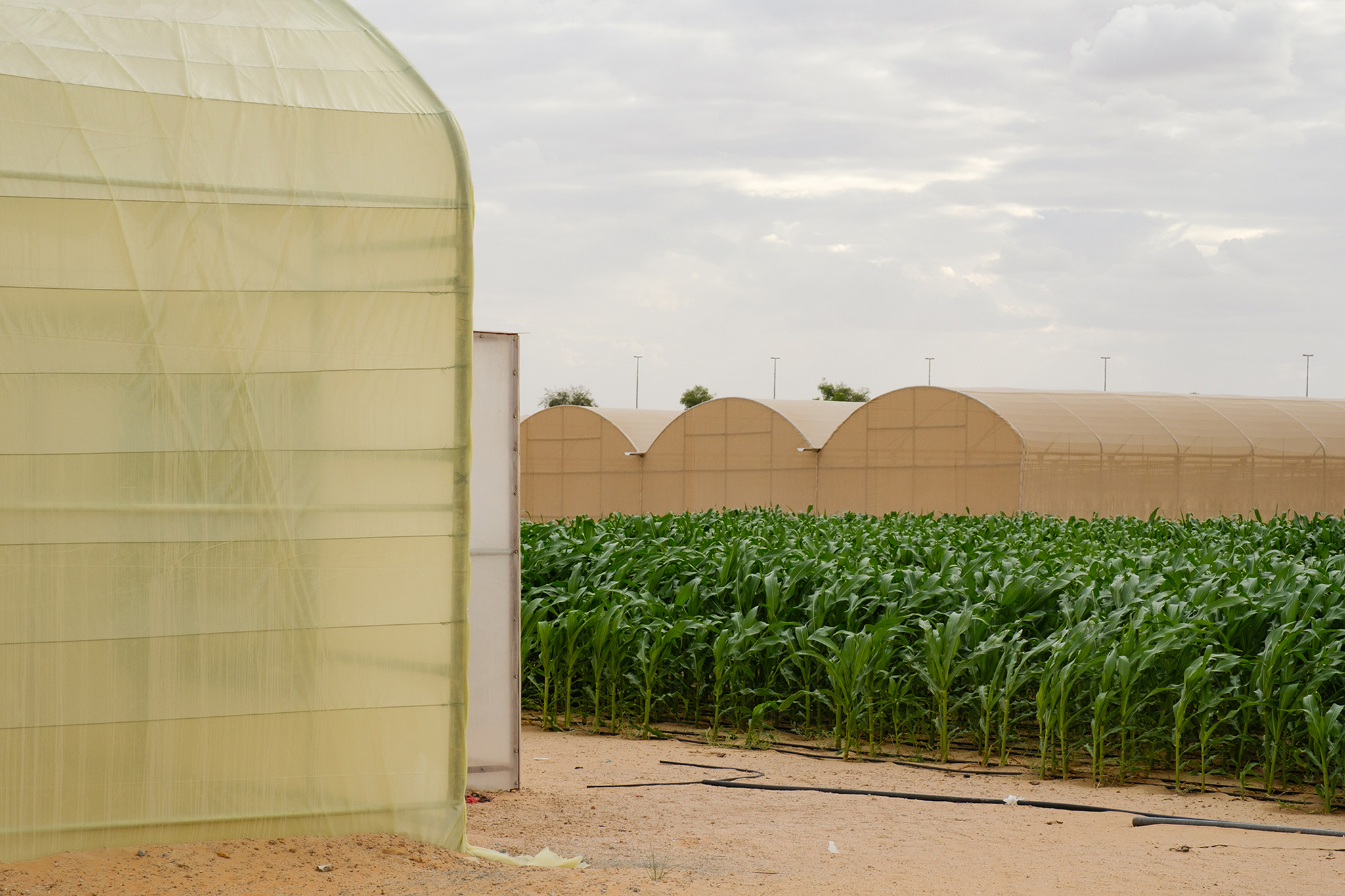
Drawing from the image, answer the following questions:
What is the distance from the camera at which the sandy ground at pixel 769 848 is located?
12.1 ft

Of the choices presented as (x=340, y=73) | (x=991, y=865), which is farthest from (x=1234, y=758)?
(x=340, y=73)

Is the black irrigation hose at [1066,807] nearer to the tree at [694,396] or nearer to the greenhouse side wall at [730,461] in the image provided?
the greenhouse side wall at [730,461]

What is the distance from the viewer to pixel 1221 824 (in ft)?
18.1

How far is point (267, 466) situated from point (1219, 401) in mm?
22945

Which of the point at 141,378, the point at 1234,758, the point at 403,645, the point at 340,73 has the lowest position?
the point at 1234,758

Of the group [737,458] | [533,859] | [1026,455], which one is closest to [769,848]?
[533,859]

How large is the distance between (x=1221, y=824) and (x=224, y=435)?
4.58 m

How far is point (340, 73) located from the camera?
13.9 ft

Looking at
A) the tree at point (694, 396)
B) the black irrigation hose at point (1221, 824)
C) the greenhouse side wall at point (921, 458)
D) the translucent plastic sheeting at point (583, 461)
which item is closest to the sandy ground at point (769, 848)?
the black irrigation hose at point (1221, 824)

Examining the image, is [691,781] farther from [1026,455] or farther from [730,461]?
[730,461]

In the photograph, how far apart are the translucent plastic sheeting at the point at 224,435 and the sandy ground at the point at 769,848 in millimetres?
266

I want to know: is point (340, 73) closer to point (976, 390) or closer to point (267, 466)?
point (267, 466)

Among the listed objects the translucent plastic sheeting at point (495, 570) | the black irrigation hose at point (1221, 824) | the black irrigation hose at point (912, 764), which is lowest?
the black irrigation hose at point (912, 764)

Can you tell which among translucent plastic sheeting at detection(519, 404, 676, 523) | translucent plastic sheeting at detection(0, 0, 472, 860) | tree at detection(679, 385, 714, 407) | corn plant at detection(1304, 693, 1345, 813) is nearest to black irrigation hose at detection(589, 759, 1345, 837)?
corn plant at detection(1304, 693, 1345, 813)
